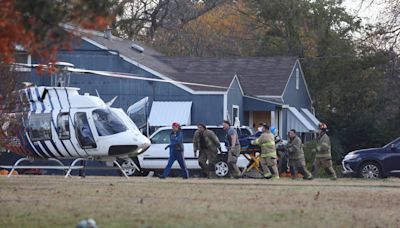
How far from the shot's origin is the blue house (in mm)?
38969

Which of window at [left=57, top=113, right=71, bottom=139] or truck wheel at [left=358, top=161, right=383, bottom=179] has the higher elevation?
window at [left=57, top=113, right=71, bottom=139]

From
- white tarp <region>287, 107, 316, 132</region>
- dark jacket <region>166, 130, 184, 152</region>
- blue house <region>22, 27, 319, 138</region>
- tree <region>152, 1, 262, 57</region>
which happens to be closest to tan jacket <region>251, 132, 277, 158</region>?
dark jacket <region>166, 130, 184, 152</region>

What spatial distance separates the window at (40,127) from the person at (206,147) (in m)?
4.75

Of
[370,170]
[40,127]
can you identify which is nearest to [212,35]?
[370,170]

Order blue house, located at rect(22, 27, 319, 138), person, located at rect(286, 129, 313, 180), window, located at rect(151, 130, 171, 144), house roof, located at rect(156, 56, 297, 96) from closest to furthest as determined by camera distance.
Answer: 1. person, located at rect(286, 129, 313, 180)
2. window, located at rect(151, 130, 171, 144)
3. blue house, located at rect(22, 27, 319, 138)
4. house roof, located at rect(156, 56, 297, 96)

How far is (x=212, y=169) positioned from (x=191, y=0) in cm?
3427

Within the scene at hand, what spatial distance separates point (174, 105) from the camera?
39.0 metres

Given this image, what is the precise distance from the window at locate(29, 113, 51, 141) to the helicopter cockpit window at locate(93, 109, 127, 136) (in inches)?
61.4

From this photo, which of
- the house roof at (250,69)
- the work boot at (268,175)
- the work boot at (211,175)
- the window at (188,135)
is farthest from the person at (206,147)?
the house roof at (250,69)

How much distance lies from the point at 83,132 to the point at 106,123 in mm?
745

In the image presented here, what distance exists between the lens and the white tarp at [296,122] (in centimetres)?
4594

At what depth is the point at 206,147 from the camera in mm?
30141

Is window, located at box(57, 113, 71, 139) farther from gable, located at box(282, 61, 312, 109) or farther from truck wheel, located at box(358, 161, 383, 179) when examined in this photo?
gable, located at box(282, 61, 312, 109)

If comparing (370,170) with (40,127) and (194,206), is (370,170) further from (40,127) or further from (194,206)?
(194,206)
